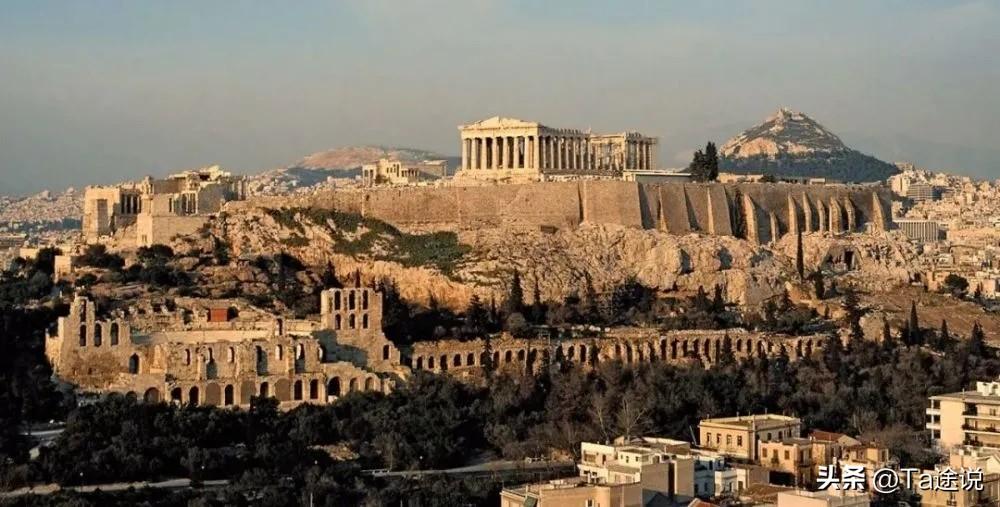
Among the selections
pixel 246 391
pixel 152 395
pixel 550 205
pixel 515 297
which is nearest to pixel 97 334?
pixel 152 395

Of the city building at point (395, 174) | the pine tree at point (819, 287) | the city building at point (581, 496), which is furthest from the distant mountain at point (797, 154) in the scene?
the city building at point (581, 496)

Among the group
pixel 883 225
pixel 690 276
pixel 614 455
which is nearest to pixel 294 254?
pixel 690 276

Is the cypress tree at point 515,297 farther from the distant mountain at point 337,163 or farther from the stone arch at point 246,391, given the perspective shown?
the distant mountain at point 337,163

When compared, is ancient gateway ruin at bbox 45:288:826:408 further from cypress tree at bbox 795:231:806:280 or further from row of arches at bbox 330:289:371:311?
cypress tree at bbox 795:231:806:280

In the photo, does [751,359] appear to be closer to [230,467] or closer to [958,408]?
[958,408]

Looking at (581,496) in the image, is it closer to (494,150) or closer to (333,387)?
(333,387)
